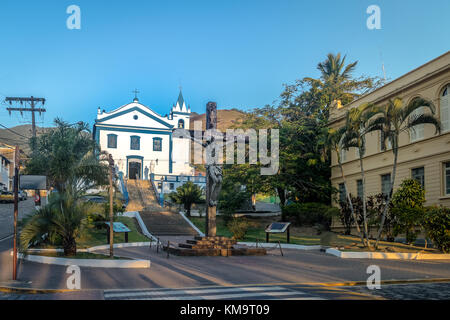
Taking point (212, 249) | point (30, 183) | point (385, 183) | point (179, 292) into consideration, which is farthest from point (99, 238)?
point (385, 183)

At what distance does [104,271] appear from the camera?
12.0m

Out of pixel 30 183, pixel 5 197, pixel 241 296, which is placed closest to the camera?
pixel 241 296

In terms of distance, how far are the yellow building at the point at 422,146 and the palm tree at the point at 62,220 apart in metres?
14.9

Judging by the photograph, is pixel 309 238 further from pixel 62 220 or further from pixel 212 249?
pixel 62 220

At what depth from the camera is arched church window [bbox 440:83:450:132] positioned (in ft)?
63.7

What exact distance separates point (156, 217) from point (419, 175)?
16.0m

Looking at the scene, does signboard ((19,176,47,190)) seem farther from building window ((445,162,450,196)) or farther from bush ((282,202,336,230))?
bush ((282,202,336,230))

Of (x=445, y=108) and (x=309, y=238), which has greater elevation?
(x=445, y=108)

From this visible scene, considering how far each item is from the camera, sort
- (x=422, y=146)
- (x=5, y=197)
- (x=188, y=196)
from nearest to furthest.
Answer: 1. (x=422, y=146)
2. (x=188, y=196)
3. (x=5, y=197)

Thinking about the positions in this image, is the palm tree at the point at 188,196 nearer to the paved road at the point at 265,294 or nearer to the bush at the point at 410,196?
the bush at the point at 410,196

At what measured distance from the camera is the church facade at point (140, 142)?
47406 millimetres

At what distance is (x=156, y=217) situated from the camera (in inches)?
1131
